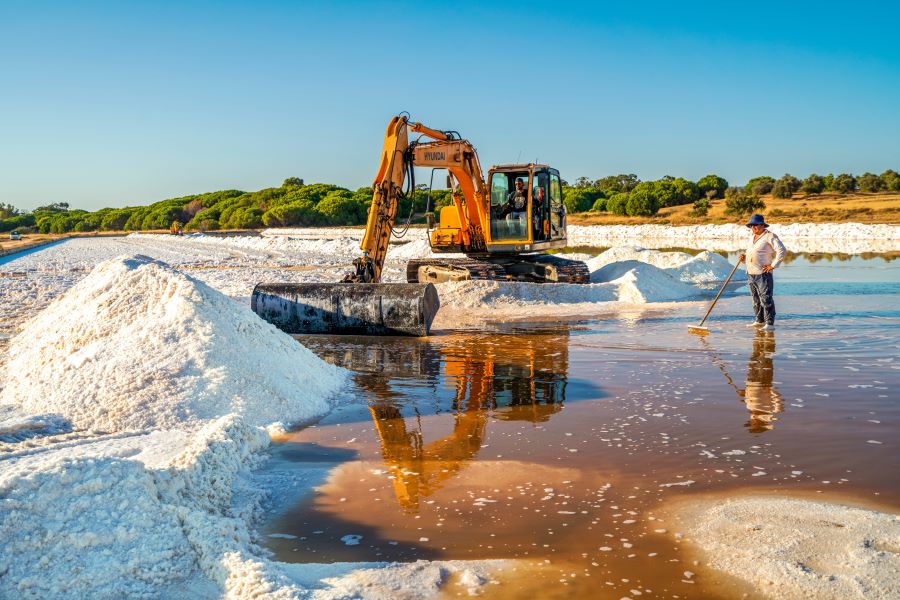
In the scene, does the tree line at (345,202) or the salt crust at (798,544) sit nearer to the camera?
the salt crust at (798,544)

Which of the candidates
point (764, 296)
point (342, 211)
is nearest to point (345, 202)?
point (342, 211)

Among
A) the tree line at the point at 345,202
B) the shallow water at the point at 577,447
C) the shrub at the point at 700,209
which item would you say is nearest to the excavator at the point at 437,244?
the shallow water at the point at 577,447

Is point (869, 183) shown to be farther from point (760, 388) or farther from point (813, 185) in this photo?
point (760, 388)

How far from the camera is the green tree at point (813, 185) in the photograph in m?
64.6

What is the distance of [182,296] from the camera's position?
25.8 ft

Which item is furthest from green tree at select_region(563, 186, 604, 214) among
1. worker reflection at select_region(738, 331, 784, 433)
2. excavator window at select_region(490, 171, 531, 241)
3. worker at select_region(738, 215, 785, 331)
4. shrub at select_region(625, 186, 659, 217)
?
worker reflection at select_region(738, 331, 784, 433)

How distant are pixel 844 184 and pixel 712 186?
475 inches

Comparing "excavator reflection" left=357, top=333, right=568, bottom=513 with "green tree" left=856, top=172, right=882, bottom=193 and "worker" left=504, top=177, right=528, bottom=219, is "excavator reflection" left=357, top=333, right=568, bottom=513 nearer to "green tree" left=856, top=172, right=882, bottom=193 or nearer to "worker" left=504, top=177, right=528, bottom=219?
"worker" left=504, top=177, right=528, bottom=219

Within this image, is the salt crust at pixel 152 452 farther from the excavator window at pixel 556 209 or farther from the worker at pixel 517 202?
the excavator window at pixel 556 209

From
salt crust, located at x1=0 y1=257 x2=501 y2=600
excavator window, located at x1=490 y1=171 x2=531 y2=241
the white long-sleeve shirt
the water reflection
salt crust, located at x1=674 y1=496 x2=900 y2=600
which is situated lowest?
the water reflection

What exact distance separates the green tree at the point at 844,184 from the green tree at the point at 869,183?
0.59m

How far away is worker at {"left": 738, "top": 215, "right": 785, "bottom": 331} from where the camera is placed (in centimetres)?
1148

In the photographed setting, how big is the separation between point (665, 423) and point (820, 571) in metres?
2.66

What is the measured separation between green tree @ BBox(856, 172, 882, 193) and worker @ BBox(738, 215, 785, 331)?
200 feet
